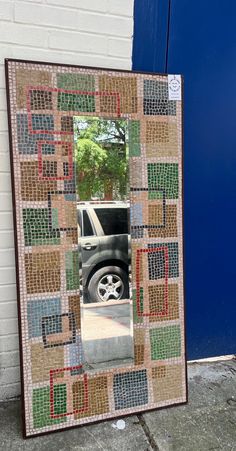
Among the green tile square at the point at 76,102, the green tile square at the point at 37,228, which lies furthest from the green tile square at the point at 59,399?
the green tile square at the point at 76,102

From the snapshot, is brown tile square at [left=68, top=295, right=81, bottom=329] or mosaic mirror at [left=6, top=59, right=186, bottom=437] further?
brown tile square at [left=68, top=295, right=81, bottom=329]

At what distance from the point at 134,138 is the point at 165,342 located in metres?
1.18

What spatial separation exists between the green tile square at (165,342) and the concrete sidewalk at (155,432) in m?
0.31

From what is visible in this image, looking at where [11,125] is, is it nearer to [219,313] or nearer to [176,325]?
[176,325]

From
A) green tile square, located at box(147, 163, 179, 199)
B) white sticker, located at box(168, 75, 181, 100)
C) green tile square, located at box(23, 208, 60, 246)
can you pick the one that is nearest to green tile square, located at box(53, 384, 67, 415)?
green tile square, located at box(23, 208, 60, 246)

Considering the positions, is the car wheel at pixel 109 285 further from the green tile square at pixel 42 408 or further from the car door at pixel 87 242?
the green tile square at pixel 42 408

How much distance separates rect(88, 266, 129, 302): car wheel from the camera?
2004mm

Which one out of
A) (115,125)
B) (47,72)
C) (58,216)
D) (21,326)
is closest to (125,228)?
(58,216)

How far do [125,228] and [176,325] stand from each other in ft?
2.20

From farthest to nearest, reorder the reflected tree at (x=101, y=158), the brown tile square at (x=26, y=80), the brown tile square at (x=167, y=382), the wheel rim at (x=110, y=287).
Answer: the brown tile square at (x=167, y=382) → the wheel rim at (x=110, y=287) → the reflected tree at (x=101, y=158) → the brown tile square at (x=26, y=80)

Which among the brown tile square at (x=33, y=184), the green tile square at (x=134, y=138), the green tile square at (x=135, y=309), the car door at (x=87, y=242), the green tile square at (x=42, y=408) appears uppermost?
the green tile square at (x=134, y=138)

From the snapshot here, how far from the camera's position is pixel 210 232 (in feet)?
8.21

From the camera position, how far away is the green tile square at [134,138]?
199cm

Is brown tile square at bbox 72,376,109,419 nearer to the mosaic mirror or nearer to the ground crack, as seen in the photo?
the mosaic mirror
